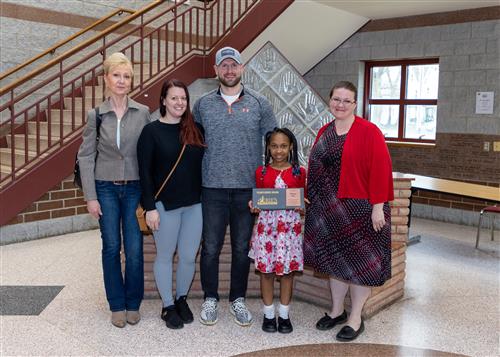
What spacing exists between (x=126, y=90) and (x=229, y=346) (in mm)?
1505

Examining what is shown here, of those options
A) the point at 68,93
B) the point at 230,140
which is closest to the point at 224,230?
the point at 230,140

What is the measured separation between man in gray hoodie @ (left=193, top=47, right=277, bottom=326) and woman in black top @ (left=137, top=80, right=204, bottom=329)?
7cm

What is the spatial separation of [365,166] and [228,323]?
1258mm

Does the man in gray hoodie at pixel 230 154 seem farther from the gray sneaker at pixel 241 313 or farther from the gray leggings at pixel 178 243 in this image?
the gray sneaker at pixel 241 313

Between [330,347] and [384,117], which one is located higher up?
[384,117]

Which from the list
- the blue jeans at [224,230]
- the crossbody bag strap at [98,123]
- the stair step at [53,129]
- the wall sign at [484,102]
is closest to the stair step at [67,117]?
the stair step at [53,129]

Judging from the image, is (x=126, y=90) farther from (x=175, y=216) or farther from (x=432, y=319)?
(x=432, y=319)

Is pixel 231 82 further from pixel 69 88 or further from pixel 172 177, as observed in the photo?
pixel 69 88

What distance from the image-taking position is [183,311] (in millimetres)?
2885

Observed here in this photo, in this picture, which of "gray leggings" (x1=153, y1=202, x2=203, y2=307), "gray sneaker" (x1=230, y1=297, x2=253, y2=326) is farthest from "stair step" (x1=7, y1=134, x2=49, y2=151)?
"gray sneaker" (x1=230, y1=297, x2=253, y2=326)

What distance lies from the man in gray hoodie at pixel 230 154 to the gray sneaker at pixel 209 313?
0.65 ft

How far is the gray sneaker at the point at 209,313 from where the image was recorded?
2.85 m

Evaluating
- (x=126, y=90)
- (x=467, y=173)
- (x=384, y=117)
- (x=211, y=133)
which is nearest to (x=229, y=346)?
(x=211, y=133)

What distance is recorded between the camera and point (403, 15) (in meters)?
6.53
